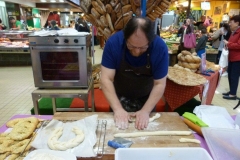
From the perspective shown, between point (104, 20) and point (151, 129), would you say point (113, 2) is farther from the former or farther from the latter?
point (151, 129)

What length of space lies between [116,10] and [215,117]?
1690 mm

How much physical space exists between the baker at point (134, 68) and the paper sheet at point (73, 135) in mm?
190

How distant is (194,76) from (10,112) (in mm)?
3002

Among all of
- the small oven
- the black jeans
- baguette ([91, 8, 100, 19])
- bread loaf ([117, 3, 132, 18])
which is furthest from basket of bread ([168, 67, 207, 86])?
the black jeans

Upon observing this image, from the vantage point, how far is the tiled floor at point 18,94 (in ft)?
10.3

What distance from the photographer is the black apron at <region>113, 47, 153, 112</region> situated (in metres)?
1.47

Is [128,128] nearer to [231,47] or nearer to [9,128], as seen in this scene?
[9,128]

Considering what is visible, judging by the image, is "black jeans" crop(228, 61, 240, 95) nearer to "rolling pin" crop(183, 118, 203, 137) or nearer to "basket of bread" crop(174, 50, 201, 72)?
"basket of bread" crop(174, 50, 201, 72)

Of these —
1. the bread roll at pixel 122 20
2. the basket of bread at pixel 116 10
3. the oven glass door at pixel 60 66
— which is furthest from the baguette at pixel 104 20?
the oven glass door at pixel 60 66

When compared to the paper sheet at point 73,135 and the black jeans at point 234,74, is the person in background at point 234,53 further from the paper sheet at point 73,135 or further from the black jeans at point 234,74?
the paper sheet at point 73,135

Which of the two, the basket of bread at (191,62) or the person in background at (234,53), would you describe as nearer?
the basket of bread at (191,62)

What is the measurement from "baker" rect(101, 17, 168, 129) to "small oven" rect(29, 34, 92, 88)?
0.55 metres

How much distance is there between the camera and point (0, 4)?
34.1 feet

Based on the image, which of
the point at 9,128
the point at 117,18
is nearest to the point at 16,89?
the point at 117,18
